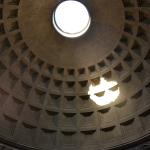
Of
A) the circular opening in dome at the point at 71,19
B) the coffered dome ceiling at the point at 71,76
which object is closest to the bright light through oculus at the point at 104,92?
the coffered dome ceiling at the point at 71,76

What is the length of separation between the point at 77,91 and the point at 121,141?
3573 mm

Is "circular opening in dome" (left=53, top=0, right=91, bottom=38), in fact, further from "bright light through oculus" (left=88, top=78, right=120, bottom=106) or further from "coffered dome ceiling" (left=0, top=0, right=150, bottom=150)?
"bright light through oculus" (left=88, top=78, right=120, bottom=106)

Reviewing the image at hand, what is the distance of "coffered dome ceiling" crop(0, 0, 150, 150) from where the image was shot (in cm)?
1936

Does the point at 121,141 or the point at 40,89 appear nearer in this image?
the point at 121,141

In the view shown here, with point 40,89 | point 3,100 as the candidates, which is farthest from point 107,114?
point 3,100

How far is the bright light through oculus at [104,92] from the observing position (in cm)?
2054

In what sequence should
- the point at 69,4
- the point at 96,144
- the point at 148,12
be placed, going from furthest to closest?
the point at 69,4 → the point at 96,144 → the point at 148,12

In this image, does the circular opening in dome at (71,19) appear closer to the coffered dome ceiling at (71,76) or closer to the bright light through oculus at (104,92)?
the coffered dome ceiling at (71,76)

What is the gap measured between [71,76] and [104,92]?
6.26ft

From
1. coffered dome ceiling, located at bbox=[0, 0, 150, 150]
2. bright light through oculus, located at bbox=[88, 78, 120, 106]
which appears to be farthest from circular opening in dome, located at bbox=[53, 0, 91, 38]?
bright light through oculus, located at bbox=[88, 78, 120, 106]

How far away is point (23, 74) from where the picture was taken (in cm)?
2056

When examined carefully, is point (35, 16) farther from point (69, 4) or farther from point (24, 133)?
point (24, 133)

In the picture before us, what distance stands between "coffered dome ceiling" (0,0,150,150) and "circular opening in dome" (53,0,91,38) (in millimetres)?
504

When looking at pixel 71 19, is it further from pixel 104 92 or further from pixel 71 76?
pixel 104 92
